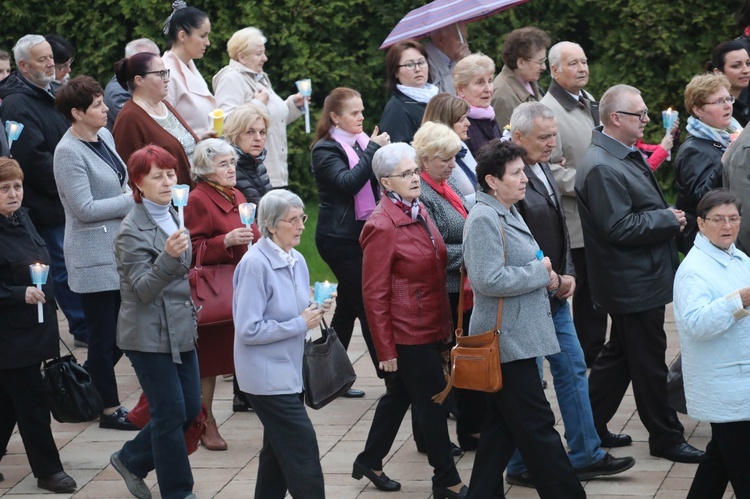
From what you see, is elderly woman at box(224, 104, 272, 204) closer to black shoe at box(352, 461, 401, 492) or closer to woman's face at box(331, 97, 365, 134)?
woman's face at box(331, 97, 365, 134)

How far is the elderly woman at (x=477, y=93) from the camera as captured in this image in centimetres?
862

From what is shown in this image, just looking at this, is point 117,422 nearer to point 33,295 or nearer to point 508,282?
point 33,295

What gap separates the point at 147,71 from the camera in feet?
27.5

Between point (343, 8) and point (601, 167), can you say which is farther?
point (343, 8)

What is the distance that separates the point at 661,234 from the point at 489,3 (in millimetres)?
3196

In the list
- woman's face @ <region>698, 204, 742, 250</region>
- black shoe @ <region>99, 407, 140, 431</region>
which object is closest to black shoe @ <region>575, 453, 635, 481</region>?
woman's face @ <region>698, 204, 742, 250</region>

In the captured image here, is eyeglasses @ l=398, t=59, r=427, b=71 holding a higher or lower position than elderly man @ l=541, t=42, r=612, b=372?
higher

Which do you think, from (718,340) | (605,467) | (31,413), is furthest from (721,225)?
(31,413)

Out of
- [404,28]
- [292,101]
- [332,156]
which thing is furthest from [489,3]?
[332,156]

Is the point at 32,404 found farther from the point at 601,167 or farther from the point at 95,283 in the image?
the point at 601,167

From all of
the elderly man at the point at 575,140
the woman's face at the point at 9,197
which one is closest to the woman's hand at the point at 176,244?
the woman's face at the point at 9,197

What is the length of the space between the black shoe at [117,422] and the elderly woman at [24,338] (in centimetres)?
98

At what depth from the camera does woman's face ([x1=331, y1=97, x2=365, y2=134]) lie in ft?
26.8

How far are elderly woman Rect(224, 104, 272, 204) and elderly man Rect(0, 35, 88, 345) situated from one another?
1.83m
